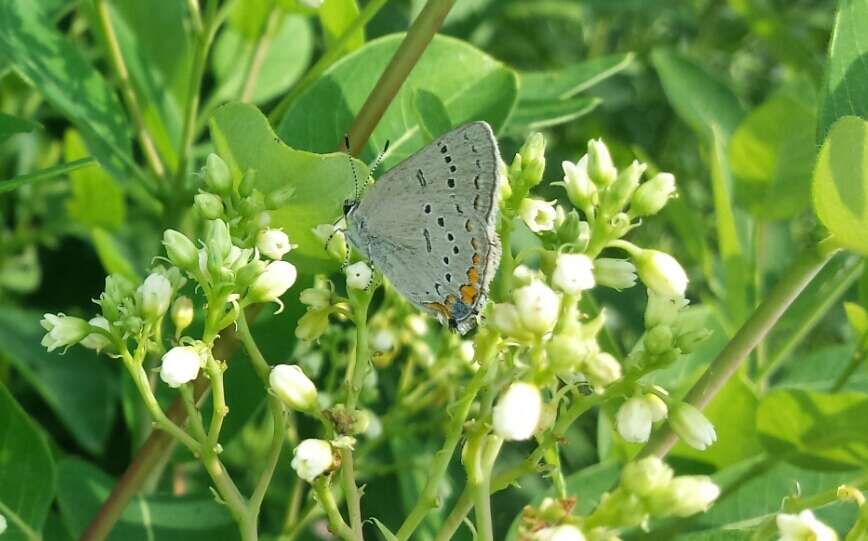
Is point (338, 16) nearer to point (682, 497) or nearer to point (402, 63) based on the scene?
point (402, 63)

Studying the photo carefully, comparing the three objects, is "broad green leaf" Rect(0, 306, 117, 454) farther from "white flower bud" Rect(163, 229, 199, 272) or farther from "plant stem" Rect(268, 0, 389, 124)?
"white flower bud" Rect(163, 229, 199, 272)

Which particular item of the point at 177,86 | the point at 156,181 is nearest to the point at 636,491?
the point at 156,181

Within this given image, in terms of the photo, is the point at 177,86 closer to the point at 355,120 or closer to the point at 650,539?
the point at 355,120

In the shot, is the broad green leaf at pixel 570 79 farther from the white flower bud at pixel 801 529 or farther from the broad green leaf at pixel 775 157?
the white flower bud at pixel 801 529

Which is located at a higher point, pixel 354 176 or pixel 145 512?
pixel 354 176

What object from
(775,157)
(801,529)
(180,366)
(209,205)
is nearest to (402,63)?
(209,205)
